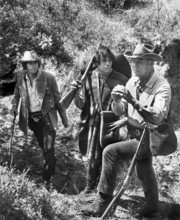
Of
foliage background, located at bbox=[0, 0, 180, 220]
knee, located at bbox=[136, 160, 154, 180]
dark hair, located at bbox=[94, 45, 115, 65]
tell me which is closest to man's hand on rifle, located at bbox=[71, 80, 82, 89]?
dark hair, located at bbox=[94, 45, 115, 65]

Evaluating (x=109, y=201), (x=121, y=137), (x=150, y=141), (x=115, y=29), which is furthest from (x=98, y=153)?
(x=115, y=29)

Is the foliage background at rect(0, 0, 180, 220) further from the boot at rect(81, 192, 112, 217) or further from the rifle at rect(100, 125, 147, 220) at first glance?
the rifle at rect(100, 125, 147, 220)

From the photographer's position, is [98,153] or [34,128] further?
[34,128]

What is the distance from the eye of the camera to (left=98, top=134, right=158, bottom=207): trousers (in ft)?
15.3

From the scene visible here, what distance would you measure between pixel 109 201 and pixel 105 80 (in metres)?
1.59

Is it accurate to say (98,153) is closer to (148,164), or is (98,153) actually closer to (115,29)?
(148,164)

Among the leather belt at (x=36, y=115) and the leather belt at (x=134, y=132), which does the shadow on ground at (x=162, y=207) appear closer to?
the leather belt at (x=134, y=132)

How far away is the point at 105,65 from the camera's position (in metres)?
5.16

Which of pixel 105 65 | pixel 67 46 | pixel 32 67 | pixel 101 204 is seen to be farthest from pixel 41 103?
pixel 67 46

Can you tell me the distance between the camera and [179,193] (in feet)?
19.7

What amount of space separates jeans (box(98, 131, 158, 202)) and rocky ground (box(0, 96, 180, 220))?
464 mm

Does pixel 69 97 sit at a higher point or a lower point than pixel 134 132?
higher

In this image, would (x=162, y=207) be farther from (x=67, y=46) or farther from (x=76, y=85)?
(x=67, y=46)

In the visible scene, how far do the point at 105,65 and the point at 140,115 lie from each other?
3.61 feet
